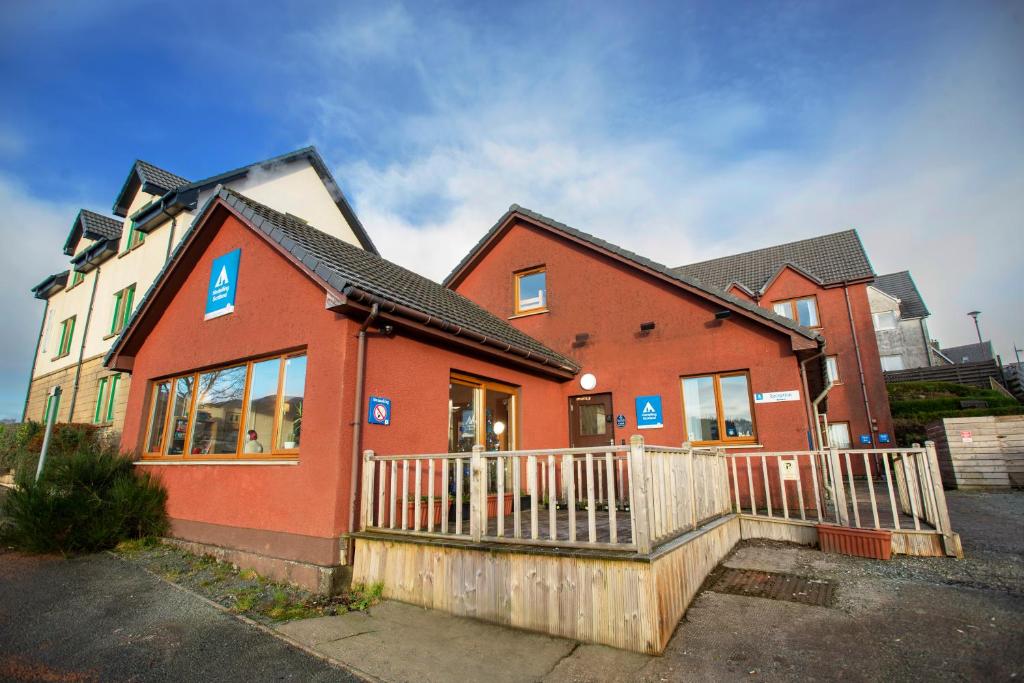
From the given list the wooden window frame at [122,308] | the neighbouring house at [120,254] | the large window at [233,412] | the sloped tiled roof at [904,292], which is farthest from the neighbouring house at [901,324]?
the wooden window frame at [122,308]

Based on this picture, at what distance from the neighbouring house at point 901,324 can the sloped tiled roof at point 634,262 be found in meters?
27.5

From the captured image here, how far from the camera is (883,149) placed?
8688 mm

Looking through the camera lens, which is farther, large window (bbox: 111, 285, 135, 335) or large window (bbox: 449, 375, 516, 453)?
large window (bbox: 111, 285, 135, 335)

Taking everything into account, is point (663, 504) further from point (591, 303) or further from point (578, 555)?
point (591, 303)

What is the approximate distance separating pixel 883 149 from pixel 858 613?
7975 mm

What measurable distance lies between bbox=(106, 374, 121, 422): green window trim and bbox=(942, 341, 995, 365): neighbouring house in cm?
5676

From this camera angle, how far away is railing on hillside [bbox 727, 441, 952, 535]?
615 cm

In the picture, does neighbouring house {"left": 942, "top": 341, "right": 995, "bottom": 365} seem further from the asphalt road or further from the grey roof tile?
the asphalt road

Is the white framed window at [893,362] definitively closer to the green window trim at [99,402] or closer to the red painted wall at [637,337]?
the red painted wall at [637,337]

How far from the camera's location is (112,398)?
14.8 metres

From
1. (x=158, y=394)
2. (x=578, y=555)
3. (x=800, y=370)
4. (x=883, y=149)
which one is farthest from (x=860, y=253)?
(x=158, y=394)

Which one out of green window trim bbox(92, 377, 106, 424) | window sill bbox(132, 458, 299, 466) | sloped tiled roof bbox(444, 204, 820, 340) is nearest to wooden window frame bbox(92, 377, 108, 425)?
green window trim bbox(92, 377, 106, 424)

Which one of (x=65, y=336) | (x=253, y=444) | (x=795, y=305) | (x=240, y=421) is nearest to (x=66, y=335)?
(x=65, y=336)

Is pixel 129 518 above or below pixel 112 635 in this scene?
above
